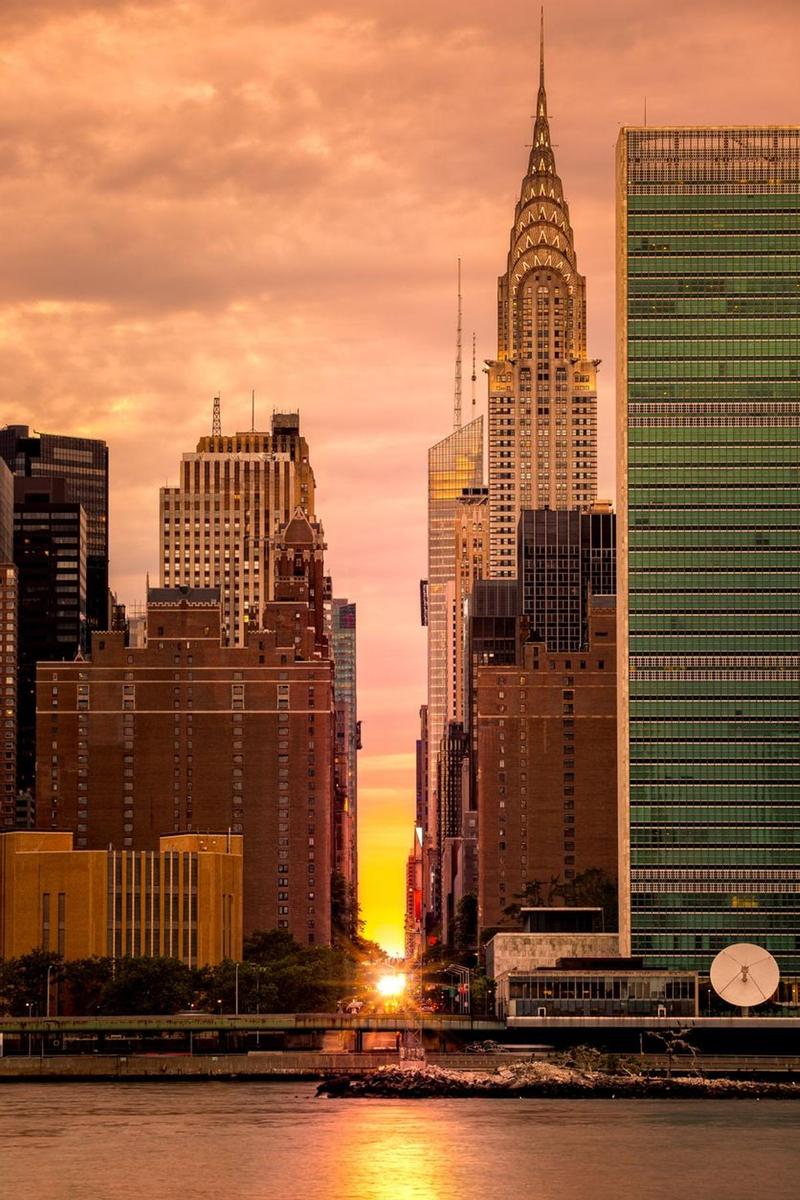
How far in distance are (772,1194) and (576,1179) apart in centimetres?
1598

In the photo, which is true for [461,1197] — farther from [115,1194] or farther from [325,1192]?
[115,1194]

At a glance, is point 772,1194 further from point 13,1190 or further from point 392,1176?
point 13,1190

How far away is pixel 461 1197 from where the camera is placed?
621 feet

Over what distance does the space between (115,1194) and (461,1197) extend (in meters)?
25.6

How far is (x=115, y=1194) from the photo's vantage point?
19075 cm

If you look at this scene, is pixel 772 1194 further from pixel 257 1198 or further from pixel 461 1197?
pixel 257 1198

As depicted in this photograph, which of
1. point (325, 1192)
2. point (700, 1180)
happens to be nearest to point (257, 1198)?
point (325, 1192)

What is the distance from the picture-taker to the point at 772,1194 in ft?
630

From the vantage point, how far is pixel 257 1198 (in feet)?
620

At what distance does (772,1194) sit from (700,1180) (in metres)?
8.77

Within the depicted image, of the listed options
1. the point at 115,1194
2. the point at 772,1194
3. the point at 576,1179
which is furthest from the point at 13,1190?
the point at 772,1194

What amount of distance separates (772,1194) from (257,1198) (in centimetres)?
3835

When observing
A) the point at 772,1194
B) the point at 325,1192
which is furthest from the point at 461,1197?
the point at 772,1194

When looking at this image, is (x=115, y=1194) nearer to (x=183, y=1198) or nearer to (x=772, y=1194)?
(x=183, y=1198)
